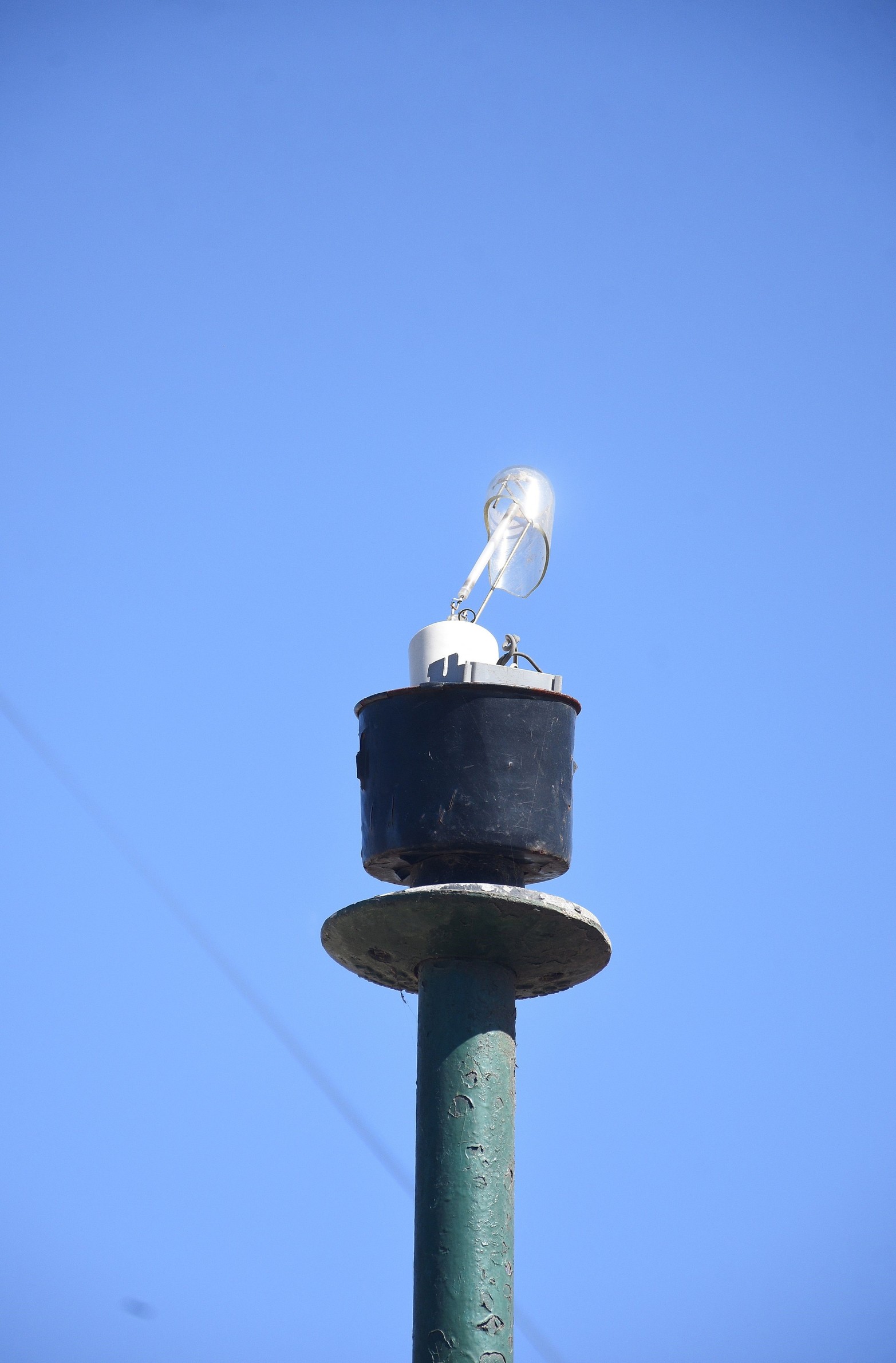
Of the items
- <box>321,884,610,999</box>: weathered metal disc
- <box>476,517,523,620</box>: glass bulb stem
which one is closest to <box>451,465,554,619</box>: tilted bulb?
<box>476,517,523,620</box>: glass bulb stem

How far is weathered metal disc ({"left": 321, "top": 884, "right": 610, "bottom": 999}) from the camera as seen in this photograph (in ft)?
19.2

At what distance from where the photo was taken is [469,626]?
6.58m

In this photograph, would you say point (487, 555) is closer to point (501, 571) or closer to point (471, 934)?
point (501, 571)

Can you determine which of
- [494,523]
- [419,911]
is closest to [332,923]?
[419,911]

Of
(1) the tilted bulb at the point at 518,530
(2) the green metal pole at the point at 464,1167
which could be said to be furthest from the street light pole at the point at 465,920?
(1) the tilted bulb at the point at 518,530

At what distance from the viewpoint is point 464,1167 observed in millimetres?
5625

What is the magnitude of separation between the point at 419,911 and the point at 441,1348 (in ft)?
5.10

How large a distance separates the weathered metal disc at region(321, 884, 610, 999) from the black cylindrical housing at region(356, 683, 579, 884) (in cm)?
29

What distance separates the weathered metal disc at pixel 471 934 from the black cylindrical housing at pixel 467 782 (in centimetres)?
29

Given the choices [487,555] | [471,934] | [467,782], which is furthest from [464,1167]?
[487,555]

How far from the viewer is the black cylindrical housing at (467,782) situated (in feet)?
20.1

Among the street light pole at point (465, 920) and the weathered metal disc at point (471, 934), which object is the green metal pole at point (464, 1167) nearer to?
the street light pole at point (465, 920)

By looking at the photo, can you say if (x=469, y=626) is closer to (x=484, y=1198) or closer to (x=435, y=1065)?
(x=435, y=1065)

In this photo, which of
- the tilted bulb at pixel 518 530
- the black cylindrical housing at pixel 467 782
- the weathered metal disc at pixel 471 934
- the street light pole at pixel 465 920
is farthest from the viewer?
the tilted bulb at pixel 518 530
